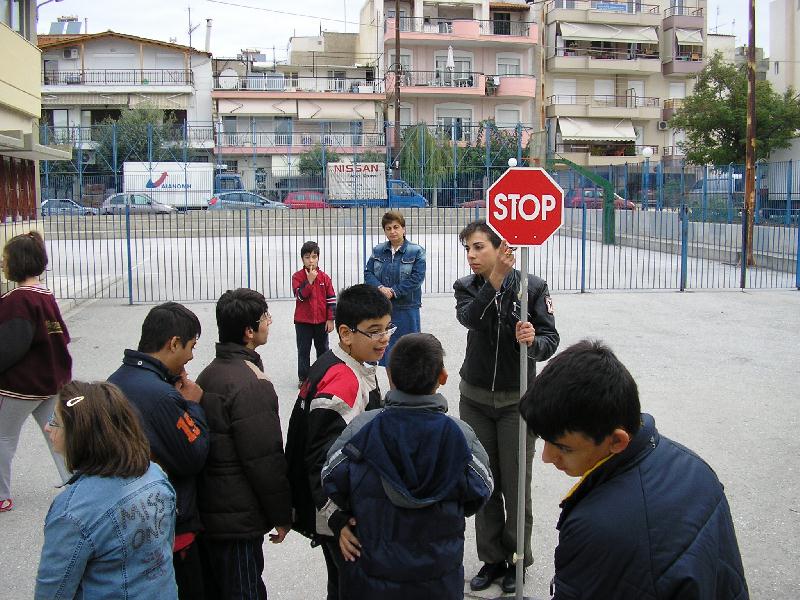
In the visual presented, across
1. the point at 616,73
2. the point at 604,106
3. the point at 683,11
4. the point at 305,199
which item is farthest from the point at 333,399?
the point at 683,11

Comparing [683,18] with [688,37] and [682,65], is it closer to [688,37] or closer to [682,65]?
[688,37]

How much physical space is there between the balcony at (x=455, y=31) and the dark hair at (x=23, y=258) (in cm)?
4920

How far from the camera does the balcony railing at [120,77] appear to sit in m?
51.3

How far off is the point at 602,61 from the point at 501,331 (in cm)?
5464

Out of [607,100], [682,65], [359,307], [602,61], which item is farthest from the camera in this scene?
[682,65]

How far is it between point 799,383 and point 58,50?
53187mm

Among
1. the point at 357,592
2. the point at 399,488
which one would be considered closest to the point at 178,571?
the point at 357,592

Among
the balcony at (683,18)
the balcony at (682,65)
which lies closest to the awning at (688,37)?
the balcony at (683,18)

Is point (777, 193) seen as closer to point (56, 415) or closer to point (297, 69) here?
point (56, 415)

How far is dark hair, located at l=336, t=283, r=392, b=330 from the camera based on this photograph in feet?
11.2

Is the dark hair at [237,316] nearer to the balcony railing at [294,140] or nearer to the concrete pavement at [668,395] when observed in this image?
the concrete pavement at [668,395]

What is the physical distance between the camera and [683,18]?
56.6 metres

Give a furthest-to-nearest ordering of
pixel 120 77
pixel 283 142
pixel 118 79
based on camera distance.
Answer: pixel 120 77, pixel 118 79, pixel 283 142

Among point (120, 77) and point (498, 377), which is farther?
Result: point (120, 77)
